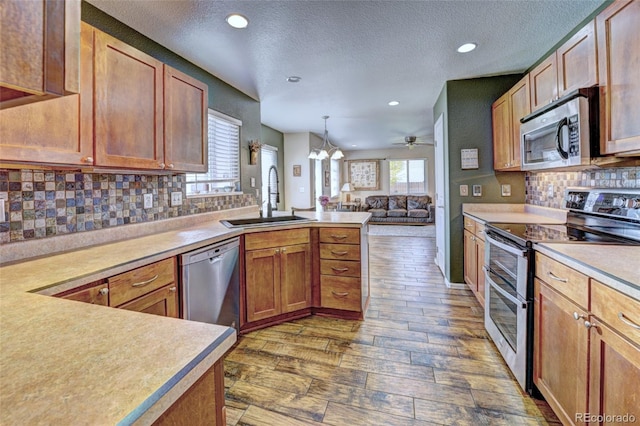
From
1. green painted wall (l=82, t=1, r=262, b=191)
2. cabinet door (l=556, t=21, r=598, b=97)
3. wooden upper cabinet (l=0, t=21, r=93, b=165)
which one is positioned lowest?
wooden upper cabinet (l=0, t=21, r=93, b=165)

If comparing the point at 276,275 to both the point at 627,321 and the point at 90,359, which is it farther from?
the point at 627,321

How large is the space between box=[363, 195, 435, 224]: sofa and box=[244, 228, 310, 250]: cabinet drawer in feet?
19.7

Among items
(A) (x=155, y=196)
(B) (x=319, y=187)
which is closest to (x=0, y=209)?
(A) (x=155, y=196)

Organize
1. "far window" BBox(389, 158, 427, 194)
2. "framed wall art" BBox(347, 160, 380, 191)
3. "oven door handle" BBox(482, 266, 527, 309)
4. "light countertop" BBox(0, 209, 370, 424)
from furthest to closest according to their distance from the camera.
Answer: "framed wall art" BBox(347, 160, 380, 191)
"far window" BBox(389, 158, 427, 194)
"oven door handle" BBox(482, 266, 527, 309)
"light countertop" BBox(0, 209, 370, 424)

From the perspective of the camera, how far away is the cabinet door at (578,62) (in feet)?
5.69

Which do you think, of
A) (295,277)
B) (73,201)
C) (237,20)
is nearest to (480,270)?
(295,277)

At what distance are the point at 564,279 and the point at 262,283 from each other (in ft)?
6.41

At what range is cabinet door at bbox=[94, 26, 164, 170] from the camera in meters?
1.58

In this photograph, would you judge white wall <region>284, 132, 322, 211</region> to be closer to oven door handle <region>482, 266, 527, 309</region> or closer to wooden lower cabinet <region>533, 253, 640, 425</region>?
oven door handle <region>482, 266, 527, 309</region>

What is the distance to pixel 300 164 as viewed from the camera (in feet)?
21.3

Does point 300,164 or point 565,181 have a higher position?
point 300,164

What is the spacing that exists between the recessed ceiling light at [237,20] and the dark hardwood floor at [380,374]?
7.71ft

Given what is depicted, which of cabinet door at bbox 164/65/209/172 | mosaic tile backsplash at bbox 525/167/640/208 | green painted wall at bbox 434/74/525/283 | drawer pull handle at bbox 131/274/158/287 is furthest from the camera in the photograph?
green painted wall at bbox 434/74/525/283

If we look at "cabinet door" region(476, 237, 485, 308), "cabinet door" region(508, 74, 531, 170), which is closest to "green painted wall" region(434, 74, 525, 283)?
"cabinet door" region(508, 74, 531, 170)
